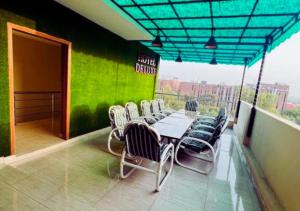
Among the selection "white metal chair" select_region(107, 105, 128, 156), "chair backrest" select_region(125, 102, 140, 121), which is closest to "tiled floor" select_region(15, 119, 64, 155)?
"white metal chair" select_region(107, 105, 128, 156)

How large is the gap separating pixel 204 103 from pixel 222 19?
14.9 ft

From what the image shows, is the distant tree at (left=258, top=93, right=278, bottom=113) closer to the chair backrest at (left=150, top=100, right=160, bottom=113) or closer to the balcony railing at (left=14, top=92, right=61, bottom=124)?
the chair backrest at (left=150, top=100, right=160, bottom=113)

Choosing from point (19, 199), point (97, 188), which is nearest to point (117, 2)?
point (97, 188)

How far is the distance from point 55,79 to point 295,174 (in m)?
6.01

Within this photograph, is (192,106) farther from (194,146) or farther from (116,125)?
(116,125)

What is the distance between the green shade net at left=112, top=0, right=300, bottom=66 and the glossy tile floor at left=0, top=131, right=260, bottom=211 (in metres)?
2.68

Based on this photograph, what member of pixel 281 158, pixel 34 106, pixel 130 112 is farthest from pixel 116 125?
pixel 34 106

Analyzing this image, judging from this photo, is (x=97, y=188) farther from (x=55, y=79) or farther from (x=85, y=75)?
(x=55, y=79)

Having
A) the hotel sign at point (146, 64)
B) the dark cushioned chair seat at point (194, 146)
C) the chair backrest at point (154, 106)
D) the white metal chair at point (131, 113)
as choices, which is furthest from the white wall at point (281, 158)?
the hotel sign at point (146, 64)

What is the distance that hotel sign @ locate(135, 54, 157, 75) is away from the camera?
18.7 ft

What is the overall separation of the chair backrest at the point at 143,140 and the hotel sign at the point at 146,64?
12.2 feet

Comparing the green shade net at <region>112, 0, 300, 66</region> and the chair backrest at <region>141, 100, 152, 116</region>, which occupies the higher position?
the green shade net at <region>112, 0, 300, 66</region>

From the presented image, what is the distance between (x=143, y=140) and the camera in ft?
7.22

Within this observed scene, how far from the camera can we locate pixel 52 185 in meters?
2.12
